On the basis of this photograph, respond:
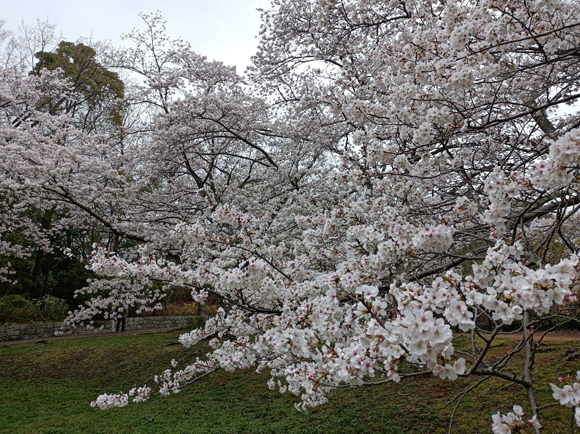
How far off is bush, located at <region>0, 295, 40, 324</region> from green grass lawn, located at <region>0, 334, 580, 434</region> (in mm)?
4009

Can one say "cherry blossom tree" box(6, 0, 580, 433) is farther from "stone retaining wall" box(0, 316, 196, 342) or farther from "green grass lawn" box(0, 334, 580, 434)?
"stone retaining wall" box(0, 316, 196, 342)

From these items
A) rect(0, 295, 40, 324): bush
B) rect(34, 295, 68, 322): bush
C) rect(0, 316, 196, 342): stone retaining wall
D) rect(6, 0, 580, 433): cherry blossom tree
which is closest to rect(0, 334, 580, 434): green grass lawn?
rect(6, 0, 580, 433): cherry blossom tree

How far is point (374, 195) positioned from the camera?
453cm

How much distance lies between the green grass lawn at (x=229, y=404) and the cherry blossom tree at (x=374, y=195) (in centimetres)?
65

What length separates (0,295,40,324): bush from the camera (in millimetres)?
12419

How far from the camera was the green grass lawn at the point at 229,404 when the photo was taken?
183 inches

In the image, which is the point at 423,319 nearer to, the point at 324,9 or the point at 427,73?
the point at 427,73

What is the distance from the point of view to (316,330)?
247 centimetres

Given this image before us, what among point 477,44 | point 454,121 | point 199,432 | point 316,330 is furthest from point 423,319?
point 199,432

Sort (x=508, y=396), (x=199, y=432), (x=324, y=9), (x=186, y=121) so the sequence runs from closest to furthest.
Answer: (x=508, y=396)
(x=199, y=432)
(x=324, y=9)
(x=186, y=121)

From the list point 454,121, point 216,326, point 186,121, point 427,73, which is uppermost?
point 186,121

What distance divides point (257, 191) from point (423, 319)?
6.84 meters

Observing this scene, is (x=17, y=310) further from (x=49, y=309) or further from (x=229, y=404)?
(x=229, y=404)

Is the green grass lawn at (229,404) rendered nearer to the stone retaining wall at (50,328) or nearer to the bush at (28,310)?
the stone retaining wall at (50,328)
